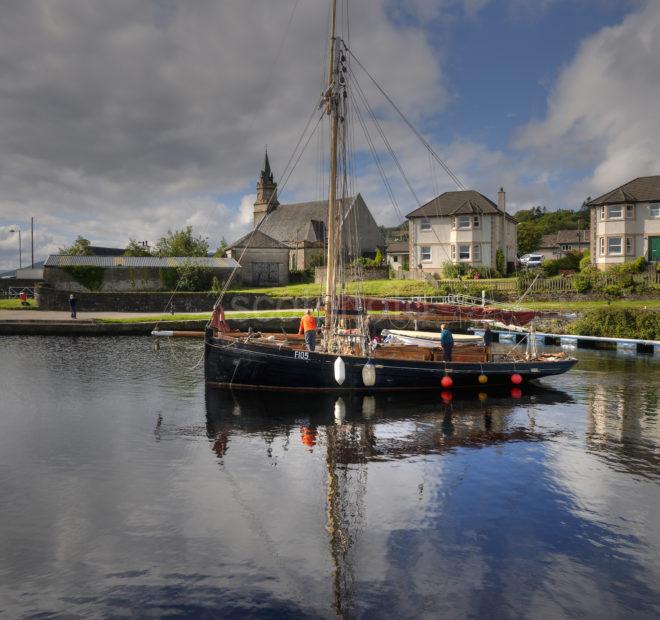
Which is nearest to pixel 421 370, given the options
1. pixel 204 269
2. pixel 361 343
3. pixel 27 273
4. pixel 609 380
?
pixel 361 343

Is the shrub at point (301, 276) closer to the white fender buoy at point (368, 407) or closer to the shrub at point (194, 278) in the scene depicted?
the shrub at point (194, 278)

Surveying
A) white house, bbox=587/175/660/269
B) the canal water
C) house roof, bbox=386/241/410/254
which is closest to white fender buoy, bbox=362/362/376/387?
the canal water

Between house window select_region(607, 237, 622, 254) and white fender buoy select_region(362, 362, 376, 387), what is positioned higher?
house window select_region(607, 237, 622, 254)

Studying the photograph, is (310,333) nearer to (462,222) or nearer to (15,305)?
(15,305)

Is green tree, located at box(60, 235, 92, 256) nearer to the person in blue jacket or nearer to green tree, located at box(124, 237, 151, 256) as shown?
green tree, located at box(124, 237, 151, 256)

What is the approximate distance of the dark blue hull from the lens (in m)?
22.0

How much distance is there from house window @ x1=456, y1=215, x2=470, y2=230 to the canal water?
41225 millimetres

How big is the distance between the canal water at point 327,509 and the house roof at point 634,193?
129 ft

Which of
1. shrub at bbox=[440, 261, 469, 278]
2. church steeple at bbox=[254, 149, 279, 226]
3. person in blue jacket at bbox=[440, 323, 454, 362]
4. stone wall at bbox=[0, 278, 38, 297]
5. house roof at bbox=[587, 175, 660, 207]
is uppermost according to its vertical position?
church steeple at bbox=[254, 149, 279, 226]

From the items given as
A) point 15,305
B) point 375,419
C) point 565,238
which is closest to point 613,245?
point 375,419

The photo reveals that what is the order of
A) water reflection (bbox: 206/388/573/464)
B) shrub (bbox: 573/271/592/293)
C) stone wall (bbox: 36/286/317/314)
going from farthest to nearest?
stone wall (bbox: 36/286/317/314) → shrub (bbox: 573/271/592/293) → water reflection (bbox: 206/388/573/464)

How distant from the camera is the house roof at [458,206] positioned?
5997 centimetres

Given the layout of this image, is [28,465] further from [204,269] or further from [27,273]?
[27,273]

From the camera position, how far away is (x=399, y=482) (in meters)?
12.9
